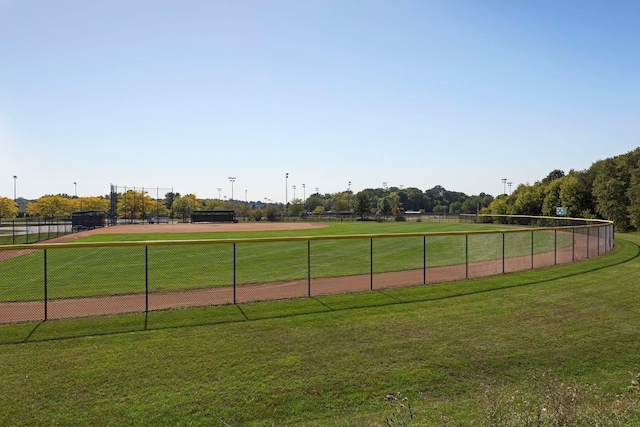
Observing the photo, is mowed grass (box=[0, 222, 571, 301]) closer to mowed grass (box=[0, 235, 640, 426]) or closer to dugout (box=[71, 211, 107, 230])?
mowed grass (box=[0, 235, 640, 426])

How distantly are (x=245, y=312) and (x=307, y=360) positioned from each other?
3.64m

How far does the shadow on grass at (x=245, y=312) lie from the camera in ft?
29.0

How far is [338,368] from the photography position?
6.86m

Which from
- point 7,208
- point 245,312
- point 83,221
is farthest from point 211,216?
point 245,312

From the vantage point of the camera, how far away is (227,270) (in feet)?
61.7

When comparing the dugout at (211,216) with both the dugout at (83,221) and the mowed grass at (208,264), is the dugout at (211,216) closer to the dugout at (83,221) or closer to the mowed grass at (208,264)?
the dugout at (83,221)

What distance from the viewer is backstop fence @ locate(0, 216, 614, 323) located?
12.0m

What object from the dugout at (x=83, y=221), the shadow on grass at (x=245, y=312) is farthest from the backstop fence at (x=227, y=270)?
the dugout at (x=83, y=221)

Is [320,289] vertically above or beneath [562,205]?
beneath

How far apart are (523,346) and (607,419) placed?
3.76 m

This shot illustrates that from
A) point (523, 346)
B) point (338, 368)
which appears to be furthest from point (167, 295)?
point (523, 346)

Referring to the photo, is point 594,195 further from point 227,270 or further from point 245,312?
point 245,312

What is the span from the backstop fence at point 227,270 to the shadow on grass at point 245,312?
75 centimetres

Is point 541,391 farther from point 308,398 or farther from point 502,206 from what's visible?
point 502,206
